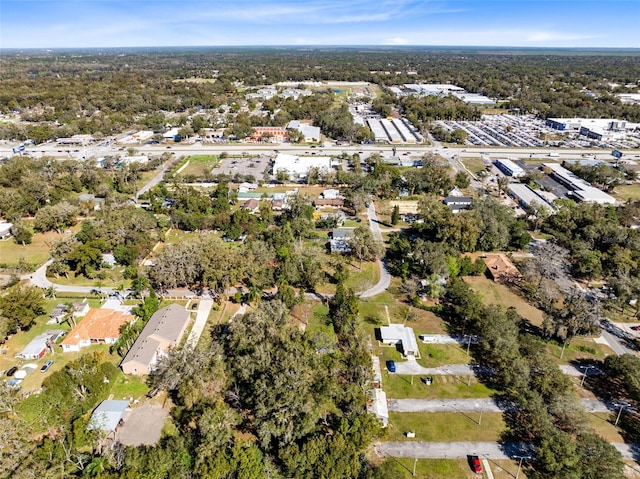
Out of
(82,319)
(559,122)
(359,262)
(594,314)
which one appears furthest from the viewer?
(559,122)

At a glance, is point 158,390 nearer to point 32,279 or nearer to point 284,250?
point 284,250

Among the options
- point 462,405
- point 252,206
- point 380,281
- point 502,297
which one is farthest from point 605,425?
point 252,206

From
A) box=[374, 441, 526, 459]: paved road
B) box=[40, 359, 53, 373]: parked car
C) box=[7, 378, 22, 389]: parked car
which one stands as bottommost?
box=[374, 441, 526, 459]: paved road

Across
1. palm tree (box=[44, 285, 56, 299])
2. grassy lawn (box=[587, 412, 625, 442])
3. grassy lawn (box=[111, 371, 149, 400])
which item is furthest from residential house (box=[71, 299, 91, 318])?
grassy lawn (box=[587, 412, 625, 442])

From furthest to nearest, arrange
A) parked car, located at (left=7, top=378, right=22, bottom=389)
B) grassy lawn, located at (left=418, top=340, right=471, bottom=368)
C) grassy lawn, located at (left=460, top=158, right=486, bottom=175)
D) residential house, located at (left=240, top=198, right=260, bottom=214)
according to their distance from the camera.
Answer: grassy lawn, located at (left=460, top=158, right=486, bottom=175), residential house, located at (left=240, top=198, right=260, bottom=214), grassy lawn, located at (left=418, top=340, right=471, bottom=368), parked car, located at (left=7, top=378, right=22, bottom=389)

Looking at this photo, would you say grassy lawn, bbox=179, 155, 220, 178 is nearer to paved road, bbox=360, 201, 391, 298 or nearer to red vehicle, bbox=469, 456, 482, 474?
paved road, bbox=360, 201, 391, 298

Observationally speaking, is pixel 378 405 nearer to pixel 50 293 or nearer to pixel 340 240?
pixel 340 240

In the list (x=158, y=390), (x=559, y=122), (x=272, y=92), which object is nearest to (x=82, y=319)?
(x=158, y=390)
